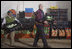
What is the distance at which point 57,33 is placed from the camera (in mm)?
3736

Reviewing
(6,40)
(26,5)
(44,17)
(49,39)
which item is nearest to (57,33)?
(49,39)

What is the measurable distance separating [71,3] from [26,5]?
116 cm

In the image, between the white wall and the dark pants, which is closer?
the white wall

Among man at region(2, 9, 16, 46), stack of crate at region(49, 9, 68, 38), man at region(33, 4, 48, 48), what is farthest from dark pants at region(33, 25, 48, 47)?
man at region(2, 9, 16, 46)

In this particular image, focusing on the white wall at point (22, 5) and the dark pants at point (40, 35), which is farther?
the dark pants at point (40, 35)

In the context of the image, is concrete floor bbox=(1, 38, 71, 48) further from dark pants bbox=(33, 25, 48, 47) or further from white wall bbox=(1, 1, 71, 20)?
white wall bbox=(1, 1, 71, 20)

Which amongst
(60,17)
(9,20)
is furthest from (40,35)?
(9,20)

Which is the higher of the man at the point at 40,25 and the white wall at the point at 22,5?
the white wall at the point at 22,5

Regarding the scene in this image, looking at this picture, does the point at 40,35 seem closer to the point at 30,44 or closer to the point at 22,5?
the point at 30,44

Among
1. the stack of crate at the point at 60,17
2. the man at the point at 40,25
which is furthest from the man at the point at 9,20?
the stack of crate at the point at 60,17

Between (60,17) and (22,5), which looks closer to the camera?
(22,5)

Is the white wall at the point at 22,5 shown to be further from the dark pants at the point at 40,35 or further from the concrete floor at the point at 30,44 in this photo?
the concrete floor at the point at 30,44

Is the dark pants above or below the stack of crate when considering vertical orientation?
below

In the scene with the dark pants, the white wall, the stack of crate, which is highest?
the white wall
